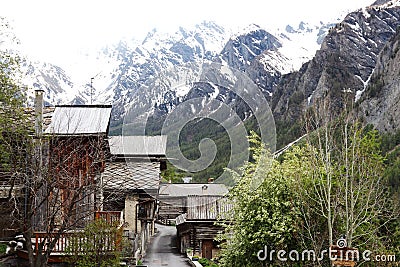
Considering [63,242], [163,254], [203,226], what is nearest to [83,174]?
[63,242]

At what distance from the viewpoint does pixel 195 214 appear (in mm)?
29875

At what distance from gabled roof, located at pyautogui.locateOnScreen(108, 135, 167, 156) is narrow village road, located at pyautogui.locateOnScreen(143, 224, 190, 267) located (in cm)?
520

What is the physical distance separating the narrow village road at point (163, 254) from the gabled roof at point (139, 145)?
520 centimetres

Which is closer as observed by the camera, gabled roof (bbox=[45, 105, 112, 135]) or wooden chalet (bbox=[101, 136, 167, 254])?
gabled roof (bbox=[45, 105, 112, 135])

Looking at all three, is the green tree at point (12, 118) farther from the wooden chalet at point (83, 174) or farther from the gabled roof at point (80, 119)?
the gabled roof at point (80, 119)

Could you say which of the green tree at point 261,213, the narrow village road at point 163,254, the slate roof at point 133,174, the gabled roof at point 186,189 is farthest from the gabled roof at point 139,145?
the gabled roof at point 186,189

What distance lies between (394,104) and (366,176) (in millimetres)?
94444

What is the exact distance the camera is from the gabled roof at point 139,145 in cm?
2647

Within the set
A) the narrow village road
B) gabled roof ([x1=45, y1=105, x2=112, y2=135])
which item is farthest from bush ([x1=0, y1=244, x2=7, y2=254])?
the narrow village road

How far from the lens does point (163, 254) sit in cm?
3019

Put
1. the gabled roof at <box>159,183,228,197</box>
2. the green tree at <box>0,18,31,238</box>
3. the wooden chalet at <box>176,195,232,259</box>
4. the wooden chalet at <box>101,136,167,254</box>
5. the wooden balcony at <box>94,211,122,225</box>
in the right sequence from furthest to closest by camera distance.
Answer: the gabled roof at <box>159,183,228,197</box>
the wooden chalet at <box>176,195,232,259</box>
the wooden chalet at <box>101,136,167,254</box>
the wooden balcony at <box>94,211,122,225</box>
the green tree at <box>0,18,31,238</box>

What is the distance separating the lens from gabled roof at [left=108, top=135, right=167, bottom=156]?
2647 centimetres

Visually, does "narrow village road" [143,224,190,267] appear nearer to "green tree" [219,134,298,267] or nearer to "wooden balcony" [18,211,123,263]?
"green tree" [219,134,298,267]

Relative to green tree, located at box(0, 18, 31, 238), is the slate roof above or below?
below
